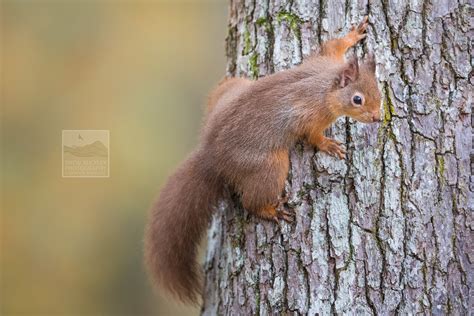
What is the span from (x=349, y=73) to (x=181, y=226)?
44.7 inches

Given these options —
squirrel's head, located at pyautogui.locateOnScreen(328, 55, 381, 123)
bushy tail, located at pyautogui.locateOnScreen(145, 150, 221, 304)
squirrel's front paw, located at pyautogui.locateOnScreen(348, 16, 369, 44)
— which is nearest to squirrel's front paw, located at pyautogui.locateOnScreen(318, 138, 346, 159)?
squirrel's head, located at pyautogui.locateOnScreen(328, 55, 381, 123)

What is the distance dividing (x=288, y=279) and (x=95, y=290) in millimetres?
4185

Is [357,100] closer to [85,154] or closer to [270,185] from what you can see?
[270,185]

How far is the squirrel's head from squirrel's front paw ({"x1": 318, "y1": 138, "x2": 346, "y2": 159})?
145mm

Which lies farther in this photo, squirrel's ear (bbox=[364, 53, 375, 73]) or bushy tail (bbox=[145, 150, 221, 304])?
bushy tail (bbox=[145, 150, 221, 304])

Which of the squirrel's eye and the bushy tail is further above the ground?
the squirrel's eye

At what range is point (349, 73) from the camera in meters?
2.75

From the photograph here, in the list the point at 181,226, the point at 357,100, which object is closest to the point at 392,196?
the point at 357,100

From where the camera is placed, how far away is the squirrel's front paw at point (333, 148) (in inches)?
107

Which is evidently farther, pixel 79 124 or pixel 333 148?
pixel 79 124

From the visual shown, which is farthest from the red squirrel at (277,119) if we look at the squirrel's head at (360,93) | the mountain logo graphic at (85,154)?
the mountain logo graphic at (85,154)

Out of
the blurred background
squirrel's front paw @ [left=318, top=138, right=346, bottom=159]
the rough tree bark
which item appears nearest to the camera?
the rough tree bark

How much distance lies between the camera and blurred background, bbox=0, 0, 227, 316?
6059 millimetres

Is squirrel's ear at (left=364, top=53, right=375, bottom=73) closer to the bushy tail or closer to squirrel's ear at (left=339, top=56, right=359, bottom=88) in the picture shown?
squirrel's ear at (left=339, top=56, right=359, bottom=88)
